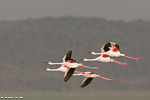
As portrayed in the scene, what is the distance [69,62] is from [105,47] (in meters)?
7.74

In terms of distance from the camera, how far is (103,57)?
8381 cm

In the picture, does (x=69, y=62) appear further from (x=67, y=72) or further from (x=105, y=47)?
(x=105, y=47)

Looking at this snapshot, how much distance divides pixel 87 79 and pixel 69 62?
6.42m

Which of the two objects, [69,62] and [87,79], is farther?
[87,79]

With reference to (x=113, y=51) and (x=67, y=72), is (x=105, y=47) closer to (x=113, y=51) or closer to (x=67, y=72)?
(x=113, y=51)

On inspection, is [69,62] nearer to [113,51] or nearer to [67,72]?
[67,72]

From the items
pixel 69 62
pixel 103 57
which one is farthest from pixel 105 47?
pixel 69 62

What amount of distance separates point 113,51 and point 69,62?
6813mm

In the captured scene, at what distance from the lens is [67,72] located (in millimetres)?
79625

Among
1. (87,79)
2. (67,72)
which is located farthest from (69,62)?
(87,79)

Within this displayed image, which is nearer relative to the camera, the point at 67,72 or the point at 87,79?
the point at 67,72

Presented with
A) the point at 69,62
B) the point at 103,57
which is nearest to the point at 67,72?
the point at 69,62

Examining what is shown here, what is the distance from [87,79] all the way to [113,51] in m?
5.58

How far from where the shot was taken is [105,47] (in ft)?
280
